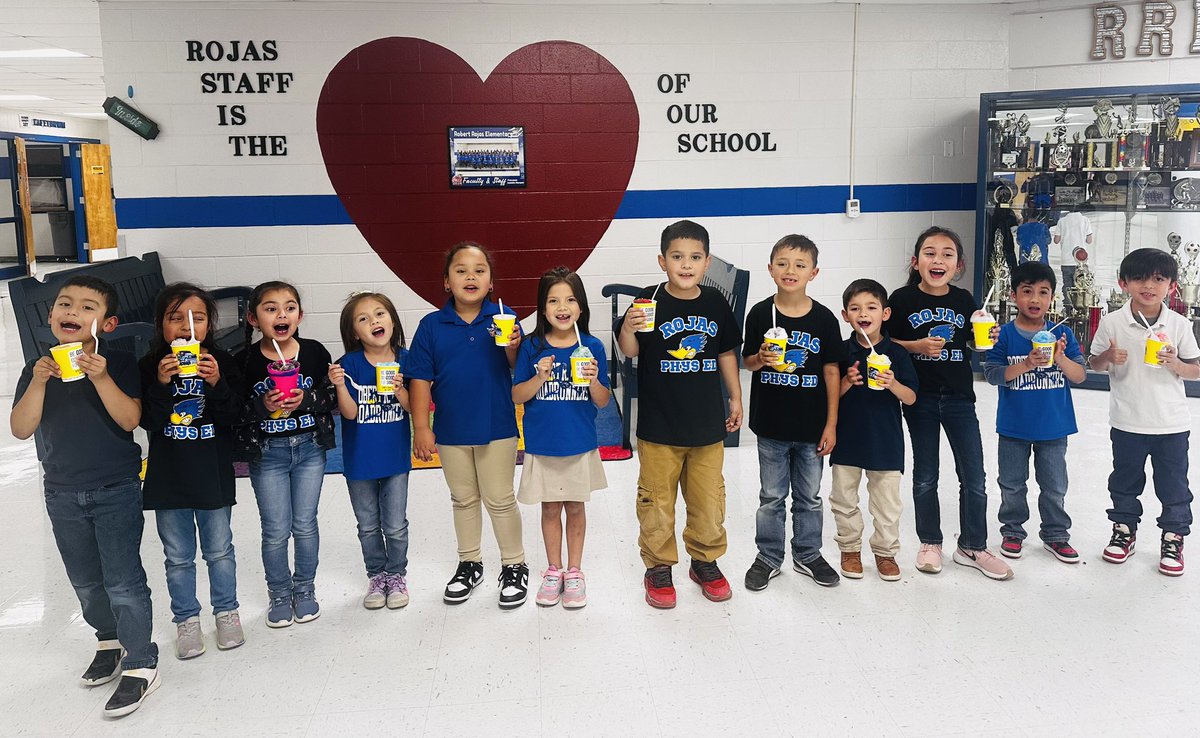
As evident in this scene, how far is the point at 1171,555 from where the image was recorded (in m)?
3.27

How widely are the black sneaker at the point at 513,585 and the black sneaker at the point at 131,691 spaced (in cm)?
106

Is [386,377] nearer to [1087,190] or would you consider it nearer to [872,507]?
[872,507]

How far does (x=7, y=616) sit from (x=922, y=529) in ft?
10.4

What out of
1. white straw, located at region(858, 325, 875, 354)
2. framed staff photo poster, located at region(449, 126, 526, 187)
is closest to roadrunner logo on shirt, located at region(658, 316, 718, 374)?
white straw, located at region(858, 325, 875, 354)

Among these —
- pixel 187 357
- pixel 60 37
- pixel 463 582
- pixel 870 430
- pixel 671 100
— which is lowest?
pixel 463 582

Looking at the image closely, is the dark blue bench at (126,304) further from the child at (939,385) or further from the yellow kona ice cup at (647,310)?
the child at (939,385)

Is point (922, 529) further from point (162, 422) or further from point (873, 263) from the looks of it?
point (873, 263)

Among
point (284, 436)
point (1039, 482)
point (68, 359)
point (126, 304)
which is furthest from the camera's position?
point (126, 304)

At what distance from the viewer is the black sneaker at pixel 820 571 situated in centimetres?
322

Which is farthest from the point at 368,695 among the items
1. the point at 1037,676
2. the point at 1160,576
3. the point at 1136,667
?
the point at 1160,576

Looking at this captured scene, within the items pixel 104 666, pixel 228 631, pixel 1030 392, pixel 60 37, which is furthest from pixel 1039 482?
pixel 60 37

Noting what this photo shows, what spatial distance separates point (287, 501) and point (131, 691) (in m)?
0.67

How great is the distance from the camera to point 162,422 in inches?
104

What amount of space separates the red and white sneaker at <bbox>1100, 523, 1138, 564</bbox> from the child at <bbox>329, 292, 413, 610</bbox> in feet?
8.27
